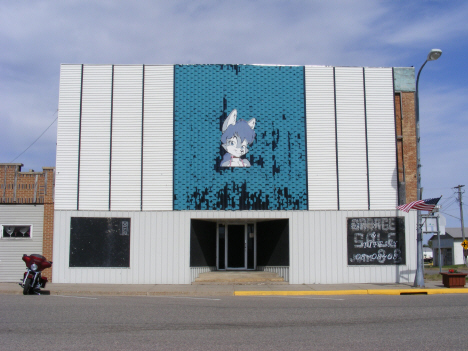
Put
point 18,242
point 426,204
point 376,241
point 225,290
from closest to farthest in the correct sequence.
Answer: point 225,290 → point 426,204 → point 18,242 → point 376,241

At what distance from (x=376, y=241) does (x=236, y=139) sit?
7310mm

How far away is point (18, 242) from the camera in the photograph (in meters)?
19.8

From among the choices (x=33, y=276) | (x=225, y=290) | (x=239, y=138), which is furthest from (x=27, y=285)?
(x=239, y=138)

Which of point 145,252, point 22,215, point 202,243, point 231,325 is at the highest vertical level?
point 22,215

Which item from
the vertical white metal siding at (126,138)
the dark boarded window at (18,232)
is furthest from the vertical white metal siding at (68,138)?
the dark boarded window at (18,232)

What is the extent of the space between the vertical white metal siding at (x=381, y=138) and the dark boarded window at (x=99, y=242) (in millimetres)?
10529

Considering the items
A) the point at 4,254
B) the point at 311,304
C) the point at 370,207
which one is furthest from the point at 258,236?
the point at 4,254

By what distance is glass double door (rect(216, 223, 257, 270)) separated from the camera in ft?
72.7

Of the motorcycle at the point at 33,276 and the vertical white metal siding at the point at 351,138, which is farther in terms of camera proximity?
the vertical white metal siding at the point at 351,138

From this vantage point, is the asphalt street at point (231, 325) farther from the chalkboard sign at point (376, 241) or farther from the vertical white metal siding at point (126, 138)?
the vertical white metal siding at point (126, 138)

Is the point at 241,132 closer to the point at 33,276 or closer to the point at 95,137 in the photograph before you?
the point at 95,137

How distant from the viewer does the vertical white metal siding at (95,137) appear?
1975 cm

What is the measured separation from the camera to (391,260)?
19969mm

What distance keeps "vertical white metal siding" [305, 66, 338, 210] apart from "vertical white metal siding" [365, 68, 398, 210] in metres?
1.62
